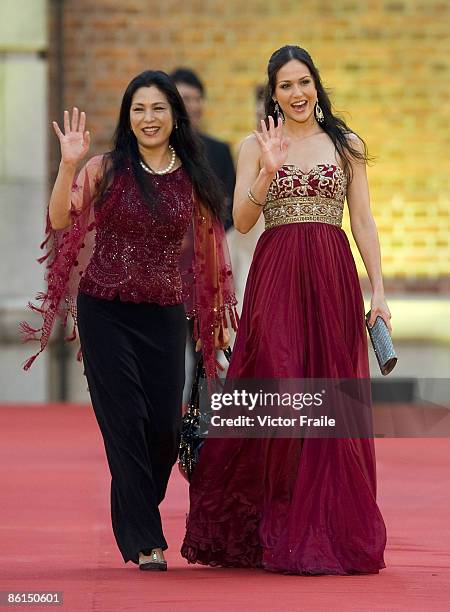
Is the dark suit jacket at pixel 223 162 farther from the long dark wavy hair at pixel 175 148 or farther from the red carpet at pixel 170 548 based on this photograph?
the long dark wavy hair at pixel 175 148

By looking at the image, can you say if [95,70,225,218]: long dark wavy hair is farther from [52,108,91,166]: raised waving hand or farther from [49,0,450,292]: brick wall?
[49,0,450,292]: brick wall

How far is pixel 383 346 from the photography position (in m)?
6.99

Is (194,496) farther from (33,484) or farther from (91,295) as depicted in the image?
(33,484)

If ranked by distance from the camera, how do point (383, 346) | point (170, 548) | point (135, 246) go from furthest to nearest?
point (170, 548) → point (135, 246) → point (383, 346)

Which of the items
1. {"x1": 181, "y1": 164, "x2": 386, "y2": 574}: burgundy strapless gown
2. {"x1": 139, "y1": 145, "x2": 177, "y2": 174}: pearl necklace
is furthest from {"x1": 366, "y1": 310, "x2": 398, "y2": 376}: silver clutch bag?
{"x1": 139, "y1": 145, "x2": 177, "y2": 174}: pearl necklace

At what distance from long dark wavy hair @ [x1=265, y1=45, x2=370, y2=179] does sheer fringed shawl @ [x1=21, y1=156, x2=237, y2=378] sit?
53cm

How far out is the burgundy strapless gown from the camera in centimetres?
700

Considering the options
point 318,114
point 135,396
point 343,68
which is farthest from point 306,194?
point 343,68

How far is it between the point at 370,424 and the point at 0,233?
7373 millimetres

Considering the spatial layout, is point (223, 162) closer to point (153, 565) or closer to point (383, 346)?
point (383, 346)

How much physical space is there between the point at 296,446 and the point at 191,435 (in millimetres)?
423

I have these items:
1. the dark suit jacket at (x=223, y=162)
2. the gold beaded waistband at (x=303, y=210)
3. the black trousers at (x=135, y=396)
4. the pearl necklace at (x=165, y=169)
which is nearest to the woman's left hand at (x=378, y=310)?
the gold beaded waistband at (x=303, y=210)

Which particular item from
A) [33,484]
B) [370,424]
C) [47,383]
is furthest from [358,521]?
[47,383]

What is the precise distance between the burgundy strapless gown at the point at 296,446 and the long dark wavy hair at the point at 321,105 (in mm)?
93
